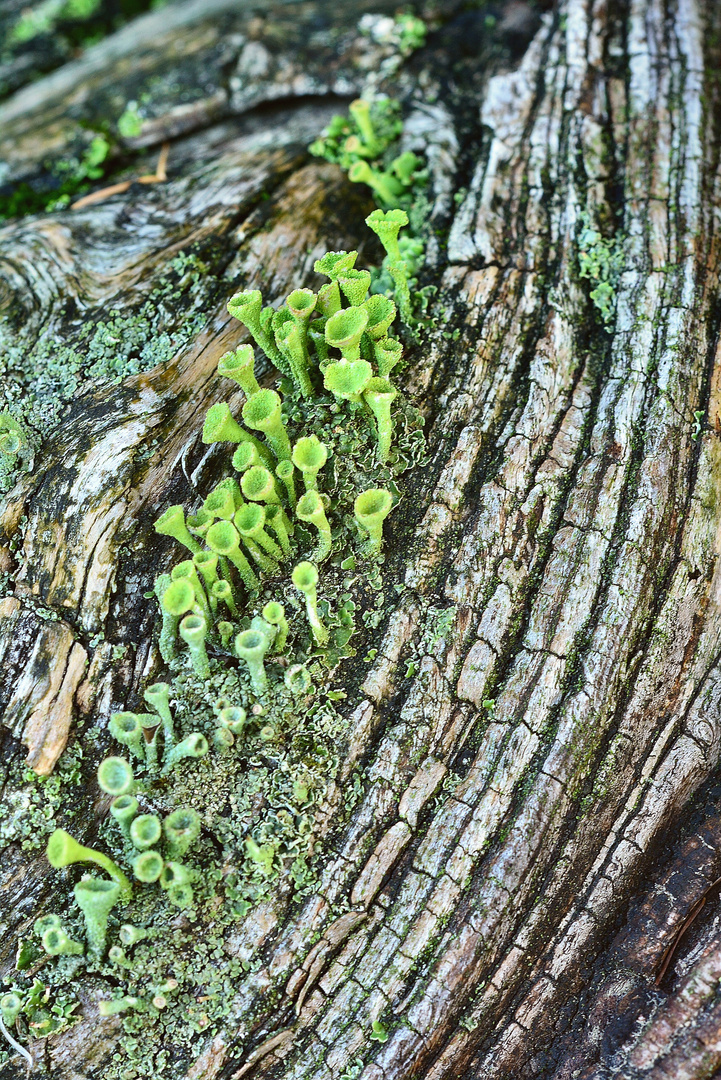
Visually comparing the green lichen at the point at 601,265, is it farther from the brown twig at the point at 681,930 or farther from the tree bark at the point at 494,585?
the brown twig at the point at 681,930

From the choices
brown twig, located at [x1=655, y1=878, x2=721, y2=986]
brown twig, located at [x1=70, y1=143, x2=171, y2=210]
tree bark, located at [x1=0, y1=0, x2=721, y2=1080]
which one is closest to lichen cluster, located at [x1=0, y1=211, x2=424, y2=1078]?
tree bark, located at [x1=0, y1=0, x2=721, y2=1080]

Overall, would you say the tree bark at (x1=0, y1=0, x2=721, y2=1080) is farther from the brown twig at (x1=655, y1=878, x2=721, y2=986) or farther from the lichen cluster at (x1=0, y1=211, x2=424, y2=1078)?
the lichen cluster at (x1=0, y1=211, x2=424, y2=1078)

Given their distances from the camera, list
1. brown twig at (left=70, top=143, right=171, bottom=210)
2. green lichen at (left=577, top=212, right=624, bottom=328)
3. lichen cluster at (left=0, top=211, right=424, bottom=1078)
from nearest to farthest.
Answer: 1. lichen cluster at (left=0, top=211, right=424, bottom=1078)
2. green lichen at (left=577, top=212, right=624, bottom=328)
3. brown twig at (left=70, top=143, right=171, bottom=210)

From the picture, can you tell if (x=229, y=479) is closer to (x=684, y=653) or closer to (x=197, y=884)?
(x=197, y=884)

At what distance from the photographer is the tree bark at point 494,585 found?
267cm

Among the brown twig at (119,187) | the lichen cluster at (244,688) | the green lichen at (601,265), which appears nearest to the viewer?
the lichen cluster at (244,688)

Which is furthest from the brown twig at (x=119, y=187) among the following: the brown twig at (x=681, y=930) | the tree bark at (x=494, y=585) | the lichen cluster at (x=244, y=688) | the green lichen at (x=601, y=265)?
the brown twig at (x=681, y=930)

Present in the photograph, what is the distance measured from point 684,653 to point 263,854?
1.74 metres

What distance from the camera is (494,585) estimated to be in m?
3.08

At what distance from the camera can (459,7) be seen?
16.3 ft


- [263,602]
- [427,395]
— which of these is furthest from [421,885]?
[427,395]

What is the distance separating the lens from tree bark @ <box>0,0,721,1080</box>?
2.67 meters

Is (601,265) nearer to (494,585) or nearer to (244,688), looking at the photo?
(494,585)

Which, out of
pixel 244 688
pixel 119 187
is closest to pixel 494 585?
pixel 244 688
